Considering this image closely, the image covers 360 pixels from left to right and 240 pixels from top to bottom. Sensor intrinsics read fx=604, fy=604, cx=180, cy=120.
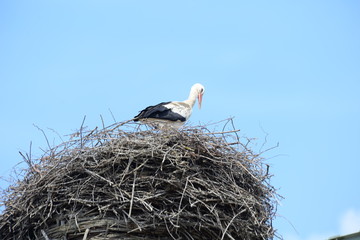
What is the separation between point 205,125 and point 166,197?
1.19 m

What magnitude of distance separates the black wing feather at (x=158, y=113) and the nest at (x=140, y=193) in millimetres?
1591

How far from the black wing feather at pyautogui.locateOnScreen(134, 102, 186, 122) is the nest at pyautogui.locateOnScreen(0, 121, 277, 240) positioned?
5.22 feet

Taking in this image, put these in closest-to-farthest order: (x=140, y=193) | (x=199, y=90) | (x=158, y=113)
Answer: (x=140, y=193) < (x=158, y=113) < (x=199, y=90)

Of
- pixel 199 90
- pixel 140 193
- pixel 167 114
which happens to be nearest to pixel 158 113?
pixel 167 114

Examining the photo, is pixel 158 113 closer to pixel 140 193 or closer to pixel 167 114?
pixel 167 114

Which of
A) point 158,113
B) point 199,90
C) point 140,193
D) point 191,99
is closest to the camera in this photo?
point 140,193

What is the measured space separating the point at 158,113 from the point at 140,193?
8.18ft

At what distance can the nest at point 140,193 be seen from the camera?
5.30 m

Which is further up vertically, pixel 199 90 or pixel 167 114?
pixel 199 90

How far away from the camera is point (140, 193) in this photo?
541 cm

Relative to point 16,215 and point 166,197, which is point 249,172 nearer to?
point 166,197

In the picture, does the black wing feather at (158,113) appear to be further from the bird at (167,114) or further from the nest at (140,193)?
the nest at (140,193)

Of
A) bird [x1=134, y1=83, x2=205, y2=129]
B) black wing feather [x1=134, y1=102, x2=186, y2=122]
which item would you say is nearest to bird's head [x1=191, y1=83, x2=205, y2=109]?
bird [x1=134, y1=83, x2=205, y2=129]

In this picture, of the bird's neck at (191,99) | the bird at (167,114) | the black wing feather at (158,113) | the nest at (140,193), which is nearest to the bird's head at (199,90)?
the bird's neck at (191,99)
